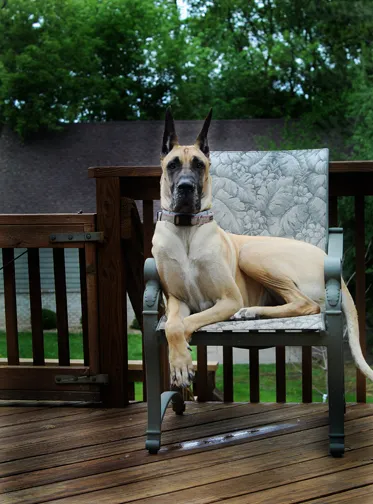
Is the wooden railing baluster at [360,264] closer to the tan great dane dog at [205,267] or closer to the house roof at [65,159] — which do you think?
the tan great dane dog at [205,267]

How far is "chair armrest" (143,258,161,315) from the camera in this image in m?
2.25

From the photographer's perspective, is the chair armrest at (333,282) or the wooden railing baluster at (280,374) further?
the wooden railing baluster at (280,374)

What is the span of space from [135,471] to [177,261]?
0.69 metres

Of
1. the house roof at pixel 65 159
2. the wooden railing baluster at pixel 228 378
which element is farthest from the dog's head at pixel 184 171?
the house roof at pixel 65 159

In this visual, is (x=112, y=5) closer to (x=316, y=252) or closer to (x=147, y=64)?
(x=147, y=64)

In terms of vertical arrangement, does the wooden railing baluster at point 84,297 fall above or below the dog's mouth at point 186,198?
below

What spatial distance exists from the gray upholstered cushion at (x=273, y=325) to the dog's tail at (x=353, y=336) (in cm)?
16

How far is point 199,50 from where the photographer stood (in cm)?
1473

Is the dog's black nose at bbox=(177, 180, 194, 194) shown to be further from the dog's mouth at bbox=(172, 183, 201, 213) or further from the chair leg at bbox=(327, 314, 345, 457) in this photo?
the chair leg at bbox=(327, 314, 345, 457)

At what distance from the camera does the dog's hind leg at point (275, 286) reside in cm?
233

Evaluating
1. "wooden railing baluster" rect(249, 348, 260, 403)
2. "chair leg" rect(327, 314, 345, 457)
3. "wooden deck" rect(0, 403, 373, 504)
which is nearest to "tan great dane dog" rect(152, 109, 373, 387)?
"chair leg" rect(327, 314, 345, 457)

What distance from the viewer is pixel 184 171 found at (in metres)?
2.20

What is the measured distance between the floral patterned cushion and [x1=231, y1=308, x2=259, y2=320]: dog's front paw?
0.44 meters

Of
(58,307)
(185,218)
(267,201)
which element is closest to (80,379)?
(58,307)
